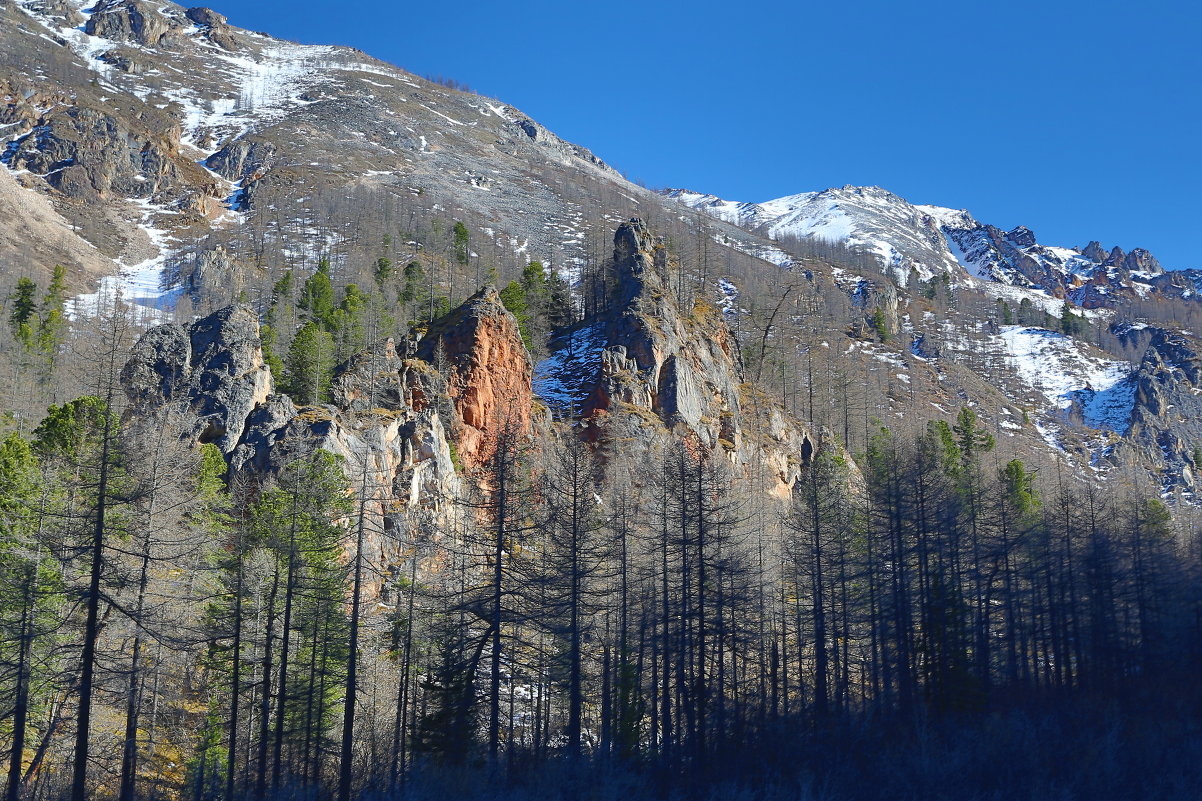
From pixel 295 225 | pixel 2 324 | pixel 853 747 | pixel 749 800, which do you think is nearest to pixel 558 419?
pixel 853 747

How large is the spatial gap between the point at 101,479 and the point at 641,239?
6435 centimetres

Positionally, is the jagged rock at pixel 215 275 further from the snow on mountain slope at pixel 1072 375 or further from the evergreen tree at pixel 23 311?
the snow on mountain slope at pixel 1072 375

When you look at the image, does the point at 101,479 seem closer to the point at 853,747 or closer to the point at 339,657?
the point at 339,657

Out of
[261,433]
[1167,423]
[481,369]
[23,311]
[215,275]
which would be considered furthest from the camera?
[1167,423]

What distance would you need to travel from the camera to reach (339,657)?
32375 mm

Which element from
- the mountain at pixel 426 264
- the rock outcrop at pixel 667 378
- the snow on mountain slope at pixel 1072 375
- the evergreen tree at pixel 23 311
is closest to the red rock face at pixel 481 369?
the rock outcrop at pixel 667 378

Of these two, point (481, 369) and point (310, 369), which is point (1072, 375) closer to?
point (481, 369)

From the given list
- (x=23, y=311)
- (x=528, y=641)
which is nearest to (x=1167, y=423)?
(x=528, y=641)

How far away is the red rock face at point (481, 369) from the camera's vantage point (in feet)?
207

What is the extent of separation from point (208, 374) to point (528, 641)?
98.7ft

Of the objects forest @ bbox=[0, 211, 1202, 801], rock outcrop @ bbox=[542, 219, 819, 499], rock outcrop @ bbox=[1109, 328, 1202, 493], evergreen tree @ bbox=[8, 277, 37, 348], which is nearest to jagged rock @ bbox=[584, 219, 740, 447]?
rock outcrop @ bbox=[542, 219, 819, 499]

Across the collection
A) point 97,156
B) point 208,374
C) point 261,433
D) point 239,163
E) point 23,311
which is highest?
point 239,163

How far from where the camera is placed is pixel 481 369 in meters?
64.3

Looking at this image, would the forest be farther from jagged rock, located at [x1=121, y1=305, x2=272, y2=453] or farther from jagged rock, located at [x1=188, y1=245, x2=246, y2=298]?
jagged rock, located at [x1=188, y1=245, x2=246, y2=298]
